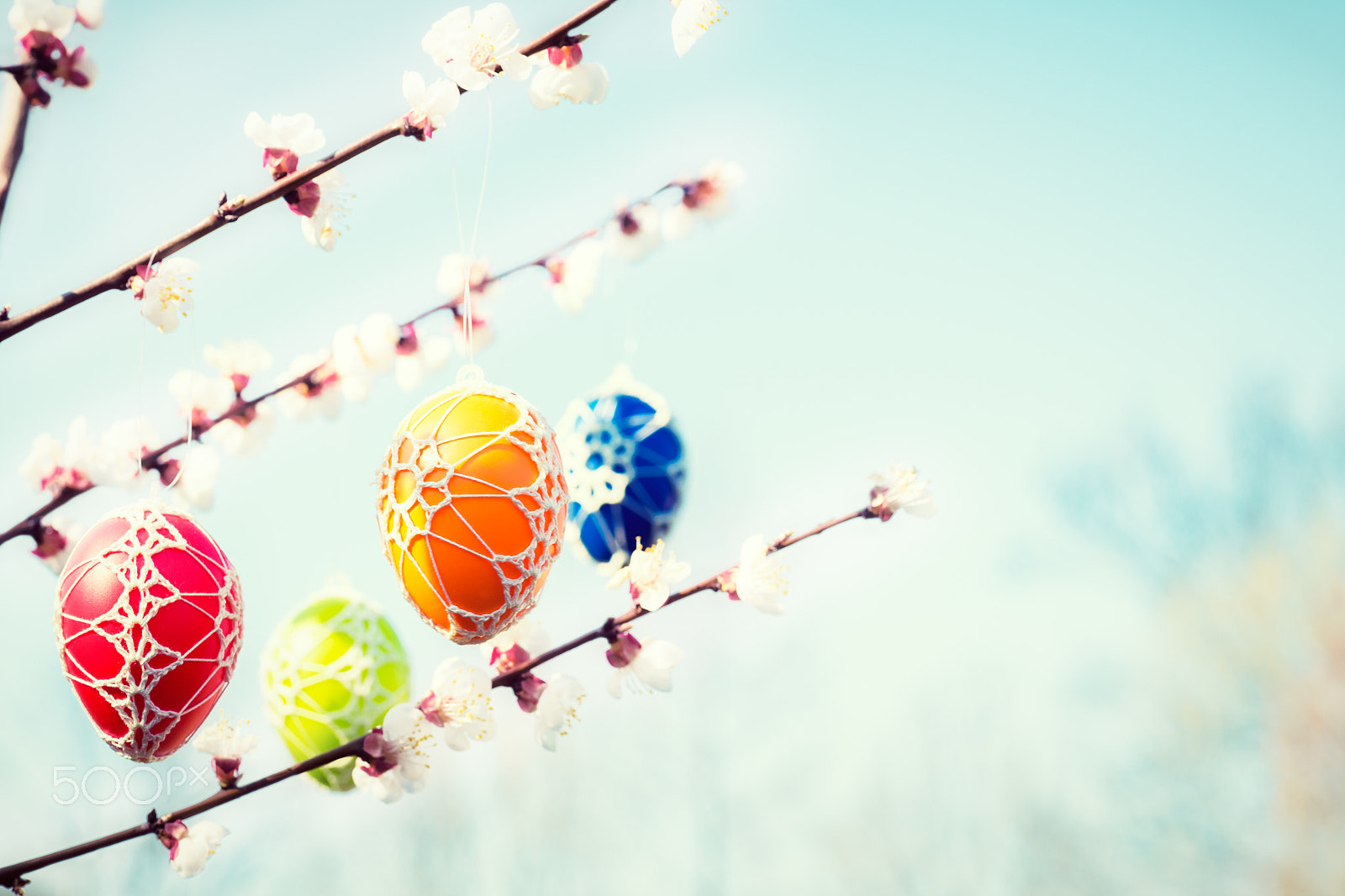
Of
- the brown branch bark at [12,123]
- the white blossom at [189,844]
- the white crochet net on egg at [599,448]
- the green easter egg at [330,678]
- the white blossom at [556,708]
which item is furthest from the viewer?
the white crochet net on egg at [599,448]

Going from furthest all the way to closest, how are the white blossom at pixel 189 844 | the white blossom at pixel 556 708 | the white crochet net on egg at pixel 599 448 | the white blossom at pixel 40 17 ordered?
the white crochet net on egg at pixel 599 448, the white blossom at pixel 556 708, the white blossom at pixel 189 844, the white blossom at pixel 40 17

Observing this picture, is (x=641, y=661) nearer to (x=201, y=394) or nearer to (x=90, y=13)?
(x=201, y=394)

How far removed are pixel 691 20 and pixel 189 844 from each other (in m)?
1.12

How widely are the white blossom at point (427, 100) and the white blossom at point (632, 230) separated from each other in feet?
2.06

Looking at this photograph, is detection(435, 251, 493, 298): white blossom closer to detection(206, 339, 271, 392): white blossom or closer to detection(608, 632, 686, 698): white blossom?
detection(206, 339, 271, 392): white blossom

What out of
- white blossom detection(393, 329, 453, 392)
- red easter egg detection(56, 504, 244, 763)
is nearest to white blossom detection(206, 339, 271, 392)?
white blossom detection(393, 329, 453, 392)

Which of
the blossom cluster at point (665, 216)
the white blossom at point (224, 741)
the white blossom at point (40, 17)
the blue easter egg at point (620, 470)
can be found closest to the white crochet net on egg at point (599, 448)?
the blue easter egg at point (620, 470)

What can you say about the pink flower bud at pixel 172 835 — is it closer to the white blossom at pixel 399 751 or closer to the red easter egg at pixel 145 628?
the red easter egg at pixel 145 628

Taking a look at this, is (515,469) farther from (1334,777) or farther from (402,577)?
(1334,777)

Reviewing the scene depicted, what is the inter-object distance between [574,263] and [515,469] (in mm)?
574

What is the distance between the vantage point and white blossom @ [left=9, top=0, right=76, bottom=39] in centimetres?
93

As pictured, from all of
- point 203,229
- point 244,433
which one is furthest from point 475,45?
point 244,433

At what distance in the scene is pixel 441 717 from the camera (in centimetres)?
122

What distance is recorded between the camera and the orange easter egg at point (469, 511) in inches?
41.3
